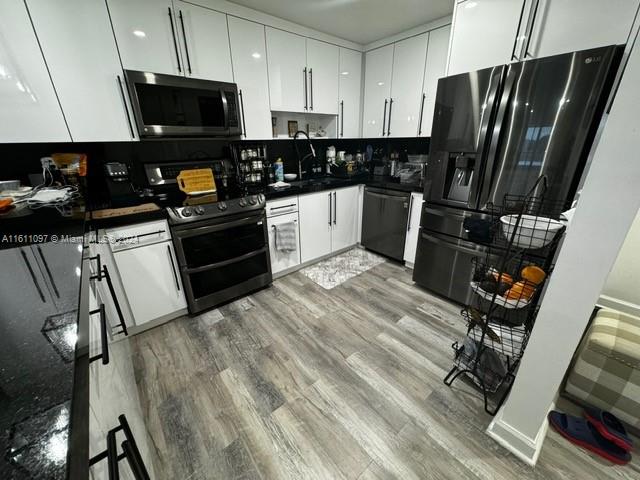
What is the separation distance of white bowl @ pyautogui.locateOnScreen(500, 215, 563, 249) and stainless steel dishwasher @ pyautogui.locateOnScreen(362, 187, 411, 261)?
1.37m

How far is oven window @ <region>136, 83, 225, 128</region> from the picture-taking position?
179cm

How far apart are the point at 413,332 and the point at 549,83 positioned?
176 centimetres

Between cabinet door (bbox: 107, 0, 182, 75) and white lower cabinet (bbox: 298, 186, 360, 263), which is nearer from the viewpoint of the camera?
cabinet door (bbox: 107, 0, 182, 75)

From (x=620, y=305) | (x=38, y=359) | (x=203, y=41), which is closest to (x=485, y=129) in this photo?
(x=620, y=305)

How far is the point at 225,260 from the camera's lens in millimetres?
2113

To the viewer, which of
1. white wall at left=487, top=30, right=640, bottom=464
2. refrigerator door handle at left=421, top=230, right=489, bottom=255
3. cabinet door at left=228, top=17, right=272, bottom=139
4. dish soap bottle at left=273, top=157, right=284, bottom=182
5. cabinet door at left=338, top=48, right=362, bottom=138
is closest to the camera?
white wall at left=487, top=30, right=640, bottom=464

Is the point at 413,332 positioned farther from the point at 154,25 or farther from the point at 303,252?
the point at 154,25

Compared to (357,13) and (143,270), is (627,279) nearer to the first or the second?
(357,13)

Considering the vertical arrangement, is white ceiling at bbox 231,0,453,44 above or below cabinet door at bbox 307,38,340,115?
above

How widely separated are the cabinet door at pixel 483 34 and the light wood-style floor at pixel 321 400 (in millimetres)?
1857

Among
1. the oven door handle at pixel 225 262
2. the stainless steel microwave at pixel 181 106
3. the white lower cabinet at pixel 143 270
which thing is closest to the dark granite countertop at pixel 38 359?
the white lower cabinet at pixel 143 270

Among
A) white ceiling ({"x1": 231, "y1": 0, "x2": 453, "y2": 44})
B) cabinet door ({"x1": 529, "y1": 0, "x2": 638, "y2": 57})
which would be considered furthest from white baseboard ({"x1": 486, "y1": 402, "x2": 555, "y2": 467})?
white ceiling ({"x1": 231, "y1": 0, "x2": 453, "y2": 44})

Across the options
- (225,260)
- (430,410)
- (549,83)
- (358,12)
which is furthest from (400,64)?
(430,410)

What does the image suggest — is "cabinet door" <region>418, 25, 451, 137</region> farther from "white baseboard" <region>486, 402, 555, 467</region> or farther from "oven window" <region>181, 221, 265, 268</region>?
"white baseboard" <region>486, 402, 555, 467</region>
